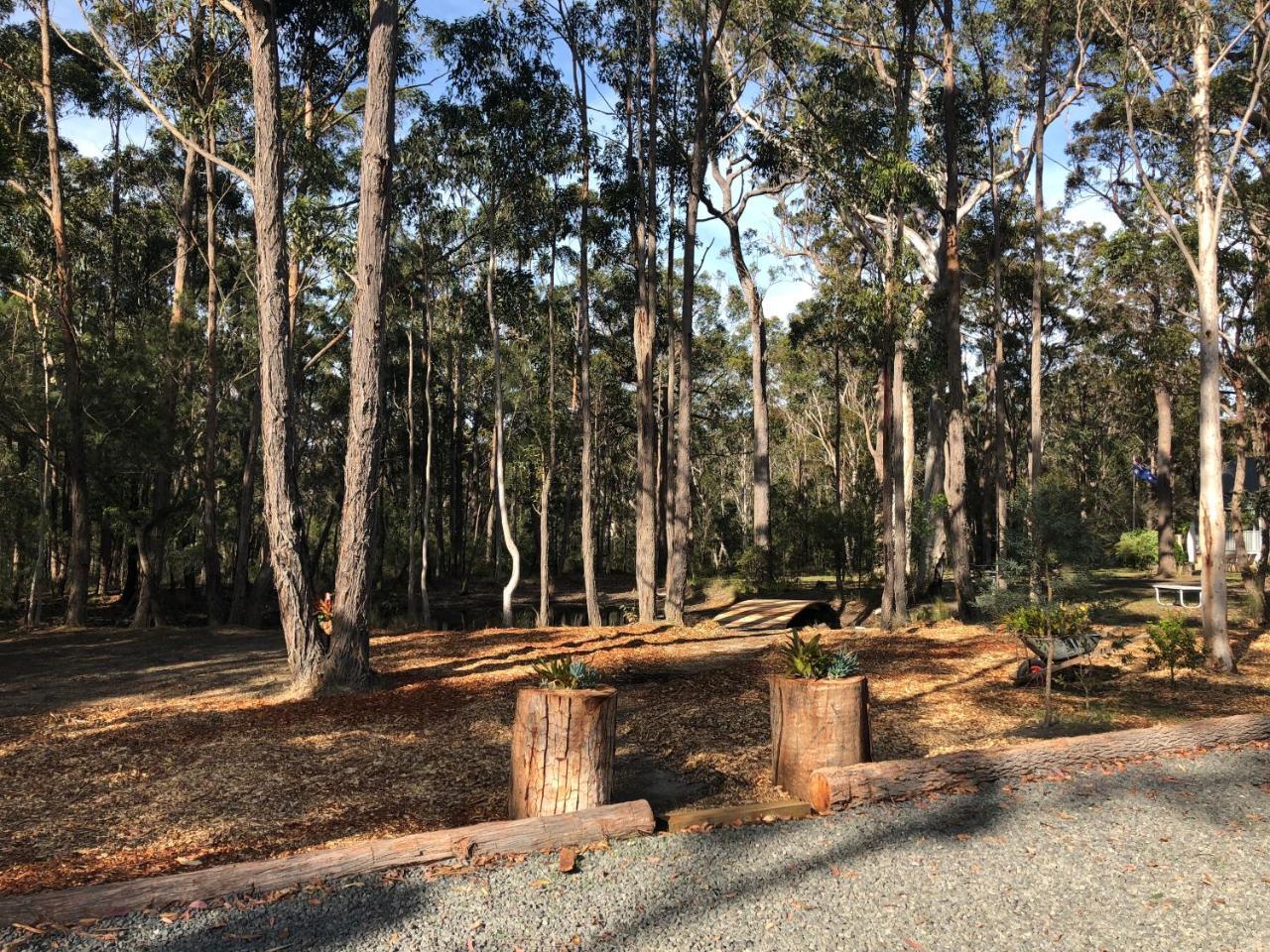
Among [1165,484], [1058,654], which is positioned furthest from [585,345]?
[1165,484]

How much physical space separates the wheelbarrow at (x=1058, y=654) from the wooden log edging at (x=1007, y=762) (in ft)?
5.57

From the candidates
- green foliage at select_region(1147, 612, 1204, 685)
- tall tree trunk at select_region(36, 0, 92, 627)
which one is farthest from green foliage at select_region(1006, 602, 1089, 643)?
tall tree trunk at select_region(36, 0, 92, 627)

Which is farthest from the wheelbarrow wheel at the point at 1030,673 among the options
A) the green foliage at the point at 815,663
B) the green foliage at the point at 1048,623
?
the green foliage at the point at 815,663

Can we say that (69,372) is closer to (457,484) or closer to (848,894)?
(457,484)

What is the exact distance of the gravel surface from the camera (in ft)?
10.4

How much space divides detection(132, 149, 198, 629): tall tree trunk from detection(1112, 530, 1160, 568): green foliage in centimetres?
3263

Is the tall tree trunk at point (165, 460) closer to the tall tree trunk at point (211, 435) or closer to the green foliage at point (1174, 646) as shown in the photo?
the tall tree trunk at point (211, 435)

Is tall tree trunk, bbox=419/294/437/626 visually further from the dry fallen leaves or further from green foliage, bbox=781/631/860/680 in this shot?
green foliage, bbox=781/631/860/680

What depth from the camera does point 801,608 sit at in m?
14.8

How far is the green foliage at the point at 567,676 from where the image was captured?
4598 millimetres

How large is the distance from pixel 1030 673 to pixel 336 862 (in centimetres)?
746

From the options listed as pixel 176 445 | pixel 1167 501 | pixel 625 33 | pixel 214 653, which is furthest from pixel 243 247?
pixel 1167 501

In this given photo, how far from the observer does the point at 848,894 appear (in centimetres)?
356

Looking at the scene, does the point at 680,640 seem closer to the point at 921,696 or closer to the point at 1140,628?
the point at 921,696
